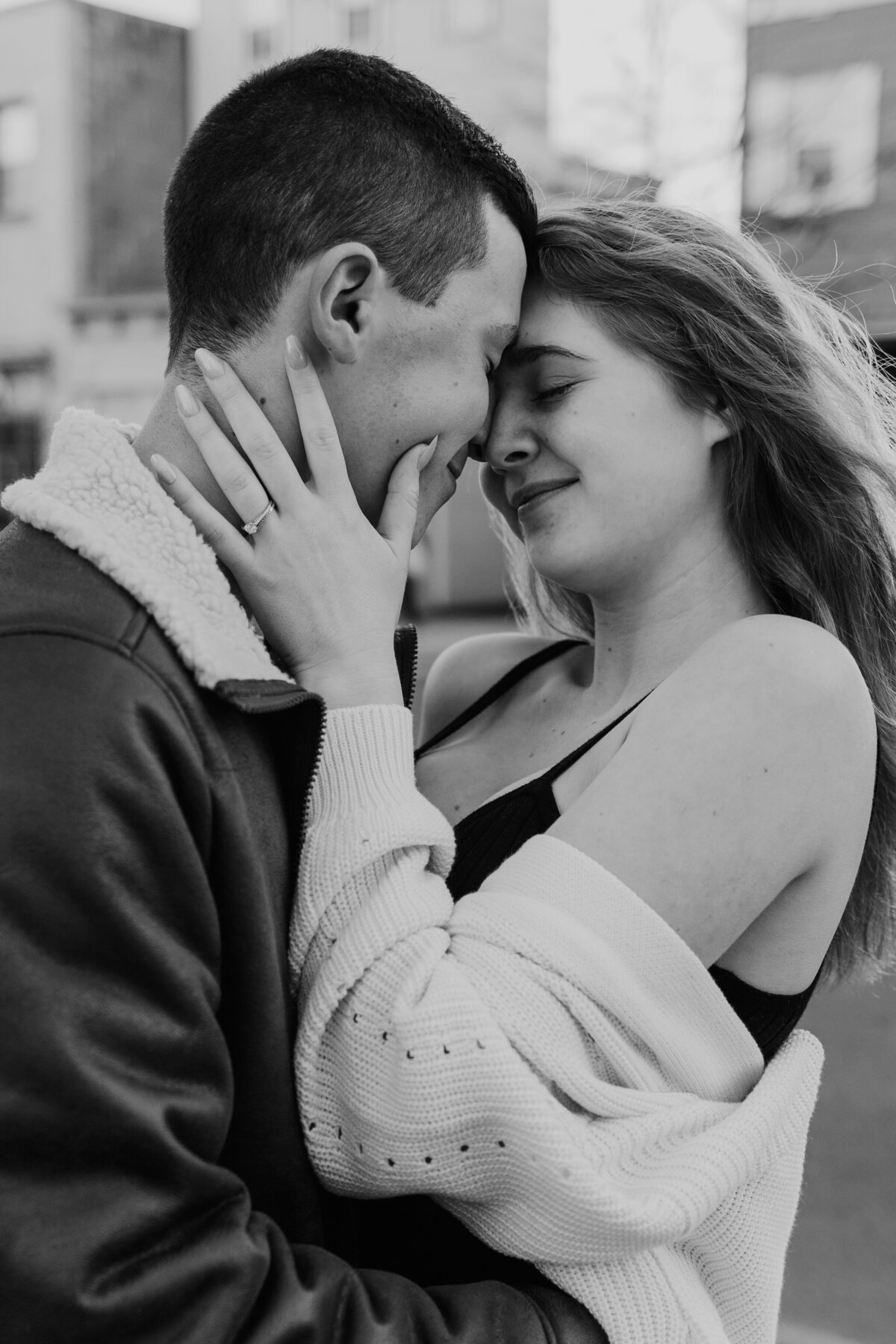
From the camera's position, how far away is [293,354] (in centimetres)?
164

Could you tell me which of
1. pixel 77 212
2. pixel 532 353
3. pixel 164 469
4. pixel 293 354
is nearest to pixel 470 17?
pixel 77 212

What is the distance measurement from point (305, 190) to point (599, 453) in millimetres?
621

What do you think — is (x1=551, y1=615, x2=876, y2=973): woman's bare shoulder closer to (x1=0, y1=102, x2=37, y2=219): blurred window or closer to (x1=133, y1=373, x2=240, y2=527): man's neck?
(x1=133, y1=373, x2=240, y2=527): man's neck

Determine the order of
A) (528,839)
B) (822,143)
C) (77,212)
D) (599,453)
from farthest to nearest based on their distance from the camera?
(77,212) < (822,143) < (599,453) < (528,839)

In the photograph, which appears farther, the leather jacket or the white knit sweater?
the white knit sweater

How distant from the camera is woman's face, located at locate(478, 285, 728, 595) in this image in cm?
203

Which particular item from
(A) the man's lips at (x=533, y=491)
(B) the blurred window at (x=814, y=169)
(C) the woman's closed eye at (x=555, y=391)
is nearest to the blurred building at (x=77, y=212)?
(B) the blurred window at (x=814, y=169)

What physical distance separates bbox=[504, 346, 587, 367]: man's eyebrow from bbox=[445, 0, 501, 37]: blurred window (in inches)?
665

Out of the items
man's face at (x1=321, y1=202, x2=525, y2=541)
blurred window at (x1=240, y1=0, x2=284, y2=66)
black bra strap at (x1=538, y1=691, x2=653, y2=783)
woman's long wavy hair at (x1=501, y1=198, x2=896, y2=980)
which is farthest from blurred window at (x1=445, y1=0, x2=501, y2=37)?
black bra strap at (x1=538, y1=691, x2=653, y2=783)

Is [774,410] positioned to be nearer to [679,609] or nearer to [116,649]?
[679,609]

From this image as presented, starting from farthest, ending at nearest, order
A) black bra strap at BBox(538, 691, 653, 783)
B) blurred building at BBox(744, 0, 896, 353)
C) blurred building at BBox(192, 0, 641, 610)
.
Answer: blurred building at BBox(192, 0, 641, 610) → blurred building at BBox(744, 0, 896, 353) → black bra strap at BBox(538, 691, 653, 783)

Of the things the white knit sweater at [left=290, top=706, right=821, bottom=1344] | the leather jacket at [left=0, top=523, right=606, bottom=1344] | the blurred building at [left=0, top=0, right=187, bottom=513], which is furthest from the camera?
the blurred building at [left=0, top=0, right=187, bottom=513]

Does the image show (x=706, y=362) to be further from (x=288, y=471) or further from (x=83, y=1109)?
(x=83, y=1109)

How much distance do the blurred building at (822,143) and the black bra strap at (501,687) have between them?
172 inches
